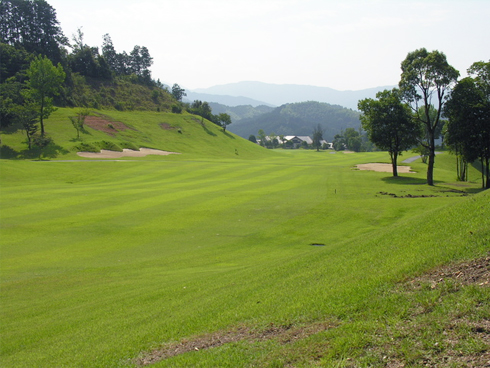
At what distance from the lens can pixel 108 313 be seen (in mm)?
12242

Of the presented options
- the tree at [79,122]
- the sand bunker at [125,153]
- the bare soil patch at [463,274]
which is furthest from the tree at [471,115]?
the tree at [79,122]

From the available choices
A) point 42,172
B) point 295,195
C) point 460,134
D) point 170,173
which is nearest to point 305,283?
point 295,195

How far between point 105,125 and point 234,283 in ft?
303

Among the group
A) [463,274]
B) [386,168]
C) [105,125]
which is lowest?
[463,274]

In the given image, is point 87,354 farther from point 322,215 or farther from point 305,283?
point 322,215

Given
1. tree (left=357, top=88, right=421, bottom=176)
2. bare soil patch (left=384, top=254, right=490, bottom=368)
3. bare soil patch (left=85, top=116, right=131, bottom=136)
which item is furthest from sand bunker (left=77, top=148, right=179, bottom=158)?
bare soil patch (left=384, top=254, right=490, bottom=368)

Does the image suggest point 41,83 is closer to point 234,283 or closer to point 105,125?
point 105,125

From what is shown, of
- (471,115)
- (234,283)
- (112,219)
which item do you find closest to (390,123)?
(471,115)

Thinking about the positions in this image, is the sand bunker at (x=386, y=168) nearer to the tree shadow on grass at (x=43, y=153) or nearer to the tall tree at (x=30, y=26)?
the tree shadow on grass at (x=43, y=153)

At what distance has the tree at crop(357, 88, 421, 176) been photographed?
2000 inches

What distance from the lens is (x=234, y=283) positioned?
13.6m

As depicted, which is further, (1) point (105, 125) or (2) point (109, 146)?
(1) point (105, 125)

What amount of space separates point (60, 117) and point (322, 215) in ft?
283

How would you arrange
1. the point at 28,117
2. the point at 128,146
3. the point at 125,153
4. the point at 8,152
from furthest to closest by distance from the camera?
the point at 128,146 → the point at 125,153 → the point at 28,117 → the point at 8,152
